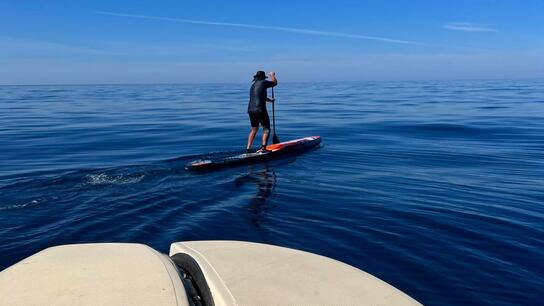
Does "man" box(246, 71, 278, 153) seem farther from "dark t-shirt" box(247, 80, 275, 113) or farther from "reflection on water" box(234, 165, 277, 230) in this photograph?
"reflection on water" box(234, 165, 277, 230)

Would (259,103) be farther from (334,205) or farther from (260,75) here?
(334,205)

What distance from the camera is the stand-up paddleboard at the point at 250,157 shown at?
9742mm

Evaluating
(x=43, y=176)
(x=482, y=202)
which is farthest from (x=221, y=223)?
(x=43, y=176)

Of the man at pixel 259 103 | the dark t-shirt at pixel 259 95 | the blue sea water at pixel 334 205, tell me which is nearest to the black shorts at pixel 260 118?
the man at pixel 259 103

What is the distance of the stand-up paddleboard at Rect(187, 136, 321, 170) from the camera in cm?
974

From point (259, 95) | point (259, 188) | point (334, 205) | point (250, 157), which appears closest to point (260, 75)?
point (259, 95)

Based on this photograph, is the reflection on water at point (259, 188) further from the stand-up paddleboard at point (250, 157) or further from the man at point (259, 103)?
the man at point (259, 103)

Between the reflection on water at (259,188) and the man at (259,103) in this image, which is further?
the man at (259,103)

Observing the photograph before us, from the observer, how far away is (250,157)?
35.6ft

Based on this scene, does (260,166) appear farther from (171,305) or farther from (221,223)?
(171,305)

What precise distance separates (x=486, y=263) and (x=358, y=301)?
3222 millimetres

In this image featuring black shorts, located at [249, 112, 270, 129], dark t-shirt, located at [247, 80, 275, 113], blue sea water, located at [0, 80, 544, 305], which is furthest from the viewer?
black shorts, located at [249, 112, 270, 129]

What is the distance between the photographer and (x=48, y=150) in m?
13.0

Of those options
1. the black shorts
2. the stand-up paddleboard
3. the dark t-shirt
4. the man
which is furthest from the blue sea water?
the dark t-shirt
